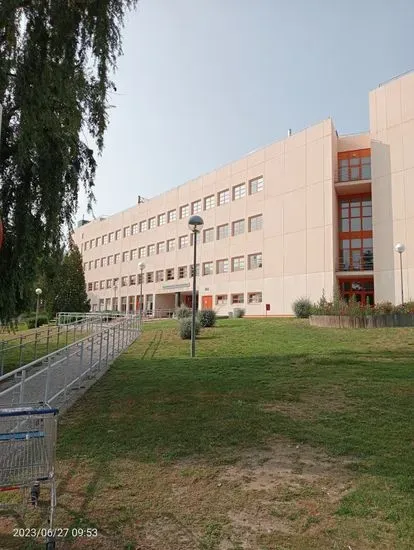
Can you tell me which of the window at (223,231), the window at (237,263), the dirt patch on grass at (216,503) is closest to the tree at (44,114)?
the dirt patch on grass at (216,503)

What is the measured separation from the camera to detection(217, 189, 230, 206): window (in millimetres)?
45659

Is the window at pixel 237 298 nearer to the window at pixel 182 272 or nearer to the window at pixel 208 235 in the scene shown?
the window at pixel 208 235

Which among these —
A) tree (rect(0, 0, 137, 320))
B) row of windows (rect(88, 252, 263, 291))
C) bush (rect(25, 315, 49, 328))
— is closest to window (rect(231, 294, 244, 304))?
row of windows (rect(88, 252, 263, 291))

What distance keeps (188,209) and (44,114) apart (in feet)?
139

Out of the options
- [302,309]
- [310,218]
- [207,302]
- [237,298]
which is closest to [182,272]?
[207,302]

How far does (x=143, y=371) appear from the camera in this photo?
10.6 metres

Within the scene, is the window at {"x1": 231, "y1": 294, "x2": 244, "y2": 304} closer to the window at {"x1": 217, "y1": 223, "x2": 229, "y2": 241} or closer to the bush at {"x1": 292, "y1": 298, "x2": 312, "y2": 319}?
the window at {"x1": 217, "y1": 223, "x2": 229, "y2": 241}

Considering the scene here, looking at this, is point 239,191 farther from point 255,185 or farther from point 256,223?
point 256,223

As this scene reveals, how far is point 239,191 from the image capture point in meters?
44.3

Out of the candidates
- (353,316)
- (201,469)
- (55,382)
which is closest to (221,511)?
(201,469)

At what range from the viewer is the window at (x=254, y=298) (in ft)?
133

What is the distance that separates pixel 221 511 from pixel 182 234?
48.4 meters

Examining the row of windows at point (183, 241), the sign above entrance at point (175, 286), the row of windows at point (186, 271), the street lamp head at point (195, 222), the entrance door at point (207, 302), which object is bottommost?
the entrance door at point (207, 302)

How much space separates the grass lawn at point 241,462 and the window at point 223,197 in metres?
37.2
